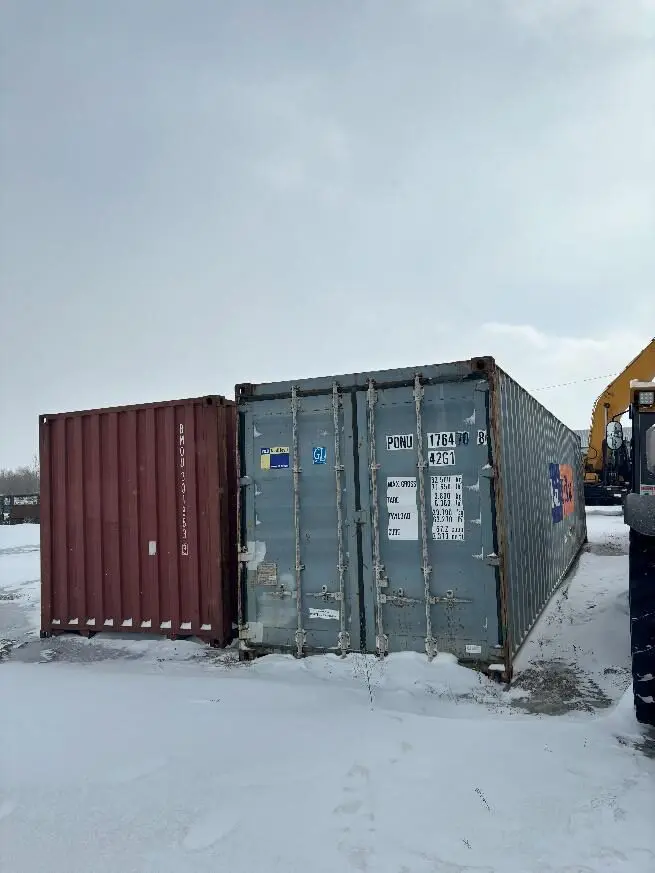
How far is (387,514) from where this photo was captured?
20.9 feet

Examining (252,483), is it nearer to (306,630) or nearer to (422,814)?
(306,630)

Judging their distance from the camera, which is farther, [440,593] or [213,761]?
[440,593]

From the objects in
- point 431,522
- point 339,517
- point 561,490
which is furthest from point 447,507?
point 561,490

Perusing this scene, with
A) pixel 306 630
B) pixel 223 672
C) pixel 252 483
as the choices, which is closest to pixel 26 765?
pixel 223 672

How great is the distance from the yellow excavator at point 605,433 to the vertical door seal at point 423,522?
486 centimetres

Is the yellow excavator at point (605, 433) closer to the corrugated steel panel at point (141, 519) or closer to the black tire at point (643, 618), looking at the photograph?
the black tire at point (643, 618)

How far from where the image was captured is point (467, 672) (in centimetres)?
588

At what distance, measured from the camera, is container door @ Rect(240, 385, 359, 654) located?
653cm

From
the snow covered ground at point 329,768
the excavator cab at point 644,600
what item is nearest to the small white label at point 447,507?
the snow covered ground at point 329,768

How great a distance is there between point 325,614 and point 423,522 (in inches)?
59.7

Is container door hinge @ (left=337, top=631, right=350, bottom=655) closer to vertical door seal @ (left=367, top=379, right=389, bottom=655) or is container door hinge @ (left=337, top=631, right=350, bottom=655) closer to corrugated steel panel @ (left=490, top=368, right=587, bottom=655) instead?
→ vertical door seal @ (left=367, top=379, right=389, bottom=655)

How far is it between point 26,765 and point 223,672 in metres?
2.65

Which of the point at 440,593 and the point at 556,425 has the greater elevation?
the point at 556,425

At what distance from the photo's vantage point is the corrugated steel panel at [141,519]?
7762 millimetres
